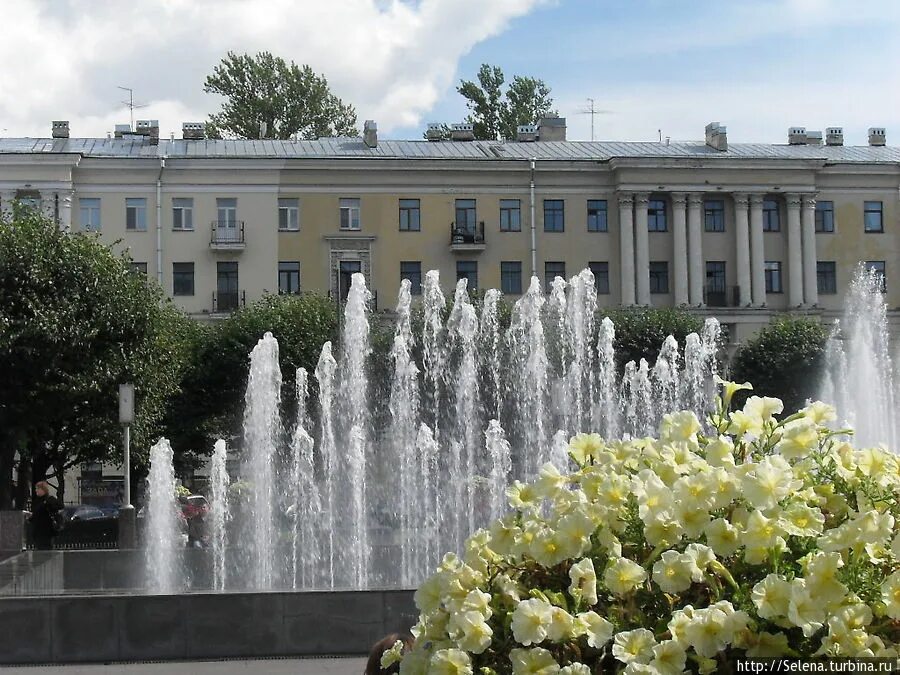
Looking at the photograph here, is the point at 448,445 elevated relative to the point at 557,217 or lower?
lower

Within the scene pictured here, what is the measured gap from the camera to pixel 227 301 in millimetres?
49312

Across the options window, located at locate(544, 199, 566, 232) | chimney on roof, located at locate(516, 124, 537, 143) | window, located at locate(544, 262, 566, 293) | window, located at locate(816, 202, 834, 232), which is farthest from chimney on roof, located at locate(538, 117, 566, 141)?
window, located at locate(816, 202, 834, 232)

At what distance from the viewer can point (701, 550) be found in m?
3.66

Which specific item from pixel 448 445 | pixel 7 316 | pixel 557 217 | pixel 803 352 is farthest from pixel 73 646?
pixel 557 217

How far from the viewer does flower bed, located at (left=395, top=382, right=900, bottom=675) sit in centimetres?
349

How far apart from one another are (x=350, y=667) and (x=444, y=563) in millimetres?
8821

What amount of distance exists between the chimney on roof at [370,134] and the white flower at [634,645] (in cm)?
5043

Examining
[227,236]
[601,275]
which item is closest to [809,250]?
[601,275]

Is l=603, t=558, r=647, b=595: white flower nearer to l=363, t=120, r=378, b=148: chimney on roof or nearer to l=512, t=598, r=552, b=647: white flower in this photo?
l=512, t=598, r=552, b=647: white flower

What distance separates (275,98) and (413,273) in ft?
60.6

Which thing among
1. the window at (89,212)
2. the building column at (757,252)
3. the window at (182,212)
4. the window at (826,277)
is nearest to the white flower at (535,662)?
the window at (182,212)

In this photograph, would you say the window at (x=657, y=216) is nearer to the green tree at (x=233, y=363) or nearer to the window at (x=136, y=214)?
the green tree at (x=233, y=363)

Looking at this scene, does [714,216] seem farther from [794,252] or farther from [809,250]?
[809,250]

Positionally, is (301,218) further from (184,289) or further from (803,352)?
(803,352)
